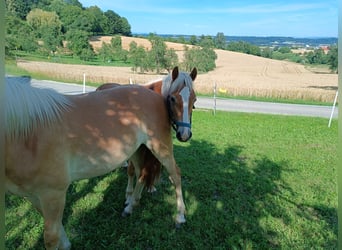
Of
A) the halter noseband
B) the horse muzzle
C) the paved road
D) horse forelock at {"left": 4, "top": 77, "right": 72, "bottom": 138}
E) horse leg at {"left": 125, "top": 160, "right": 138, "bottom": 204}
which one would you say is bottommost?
the paved road

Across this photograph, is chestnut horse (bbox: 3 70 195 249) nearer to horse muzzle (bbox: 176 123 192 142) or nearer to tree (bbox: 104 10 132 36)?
horse muzzle (bbox: 176 123 192 142)

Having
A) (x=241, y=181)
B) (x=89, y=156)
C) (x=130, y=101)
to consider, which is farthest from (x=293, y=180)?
(x=89, y=156)

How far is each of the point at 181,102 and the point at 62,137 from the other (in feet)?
4.25

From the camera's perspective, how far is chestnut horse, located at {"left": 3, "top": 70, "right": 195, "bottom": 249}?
2.09 meters

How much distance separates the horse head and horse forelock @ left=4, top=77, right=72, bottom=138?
1180 millimetres

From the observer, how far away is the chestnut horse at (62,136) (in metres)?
2.09

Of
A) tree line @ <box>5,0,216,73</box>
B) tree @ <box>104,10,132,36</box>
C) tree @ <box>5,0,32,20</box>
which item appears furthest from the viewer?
tree @ <box>104,10,132,36</box>

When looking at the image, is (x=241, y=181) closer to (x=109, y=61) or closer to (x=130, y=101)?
(x=130, y=101)

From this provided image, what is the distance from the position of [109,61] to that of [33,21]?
1595 cm

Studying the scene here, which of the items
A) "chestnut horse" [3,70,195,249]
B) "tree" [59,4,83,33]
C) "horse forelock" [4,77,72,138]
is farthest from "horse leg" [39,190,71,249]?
"tree" [59,4,83,33]

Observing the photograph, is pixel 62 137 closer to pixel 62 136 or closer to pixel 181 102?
pixel 62 136

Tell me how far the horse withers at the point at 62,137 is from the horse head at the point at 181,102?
18cm

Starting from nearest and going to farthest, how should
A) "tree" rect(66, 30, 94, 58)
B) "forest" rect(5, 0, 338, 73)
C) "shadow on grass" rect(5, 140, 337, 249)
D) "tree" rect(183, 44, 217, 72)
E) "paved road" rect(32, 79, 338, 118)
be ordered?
"shadow on grass" rect(5, 140, 337, 249)
"paved road" rect(32, 79, 338, 118)
"tree" rect(183, 44, 217, 72)
"forest" rect(5, 0, 338, 73)
"tree" rect(66, 30, 94, 58)

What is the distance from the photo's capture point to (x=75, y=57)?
42.2 meters
